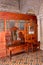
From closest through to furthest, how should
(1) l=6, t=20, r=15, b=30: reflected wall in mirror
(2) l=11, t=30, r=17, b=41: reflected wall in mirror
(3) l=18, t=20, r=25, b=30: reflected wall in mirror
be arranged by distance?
(1) l=6, t=20, r=15, b=30: reflected wall in mirror
(2) l=11, t=30, r=17, b=41: reflected wall in mirror
(3) l=18, t=20, r=25, b=30: reflected wall in mirror

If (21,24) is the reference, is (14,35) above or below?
below

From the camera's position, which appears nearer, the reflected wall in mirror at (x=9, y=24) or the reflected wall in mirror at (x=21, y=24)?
the reflected wall in mirror at (x=9, y=24)

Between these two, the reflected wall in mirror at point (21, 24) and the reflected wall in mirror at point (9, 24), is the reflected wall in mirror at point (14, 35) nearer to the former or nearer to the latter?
the reflected wall in mirror at point (9, 24)

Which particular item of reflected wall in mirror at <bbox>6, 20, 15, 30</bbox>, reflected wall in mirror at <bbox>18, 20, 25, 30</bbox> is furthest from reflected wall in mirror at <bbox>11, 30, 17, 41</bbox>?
reflected wall in mirror at <bbox>18, 20, 25, 30</bbox>

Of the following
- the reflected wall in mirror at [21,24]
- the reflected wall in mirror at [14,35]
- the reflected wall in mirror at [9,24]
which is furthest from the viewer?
the reflected wall in mirror at [21,24]

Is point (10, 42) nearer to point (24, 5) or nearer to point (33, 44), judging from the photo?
point (33, 44)

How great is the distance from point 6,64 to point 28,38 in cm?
252

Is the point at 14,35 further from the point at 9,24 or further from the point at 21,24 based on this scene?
the point at 21,24

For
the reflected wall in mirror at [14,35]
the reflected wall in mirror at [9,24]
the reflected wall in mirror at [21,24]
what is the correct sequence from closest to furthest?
the reflected wall in mirror at [9,24] → the reflected wall in mirror at [14,35] → the reflected wall in mirror at [21,24]

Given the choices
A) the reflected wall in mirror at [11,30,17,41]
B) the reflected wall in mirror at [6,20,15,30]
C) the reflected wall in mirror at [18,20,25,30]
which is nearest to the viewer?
the reflected wall in mirror at [6,20,15,30]

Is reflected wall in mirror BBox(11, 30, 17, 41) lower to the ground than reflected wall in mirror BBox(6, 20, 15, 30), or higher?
lower

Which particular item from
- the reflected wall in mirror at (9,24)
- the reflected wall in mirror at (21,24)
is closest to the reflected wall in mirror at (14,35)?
the reflected wall in mirror at (9,24)

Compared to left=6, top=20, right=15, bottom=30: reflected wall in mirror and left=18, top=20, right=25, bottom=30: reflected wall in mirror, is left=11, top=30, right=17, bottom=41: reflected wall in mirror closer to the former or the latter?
left=6, top=20, right=15, bottom=30: reflected wall in mirror

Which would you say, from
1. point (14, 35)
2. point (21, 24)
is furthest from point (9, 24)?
point (21, 24)
